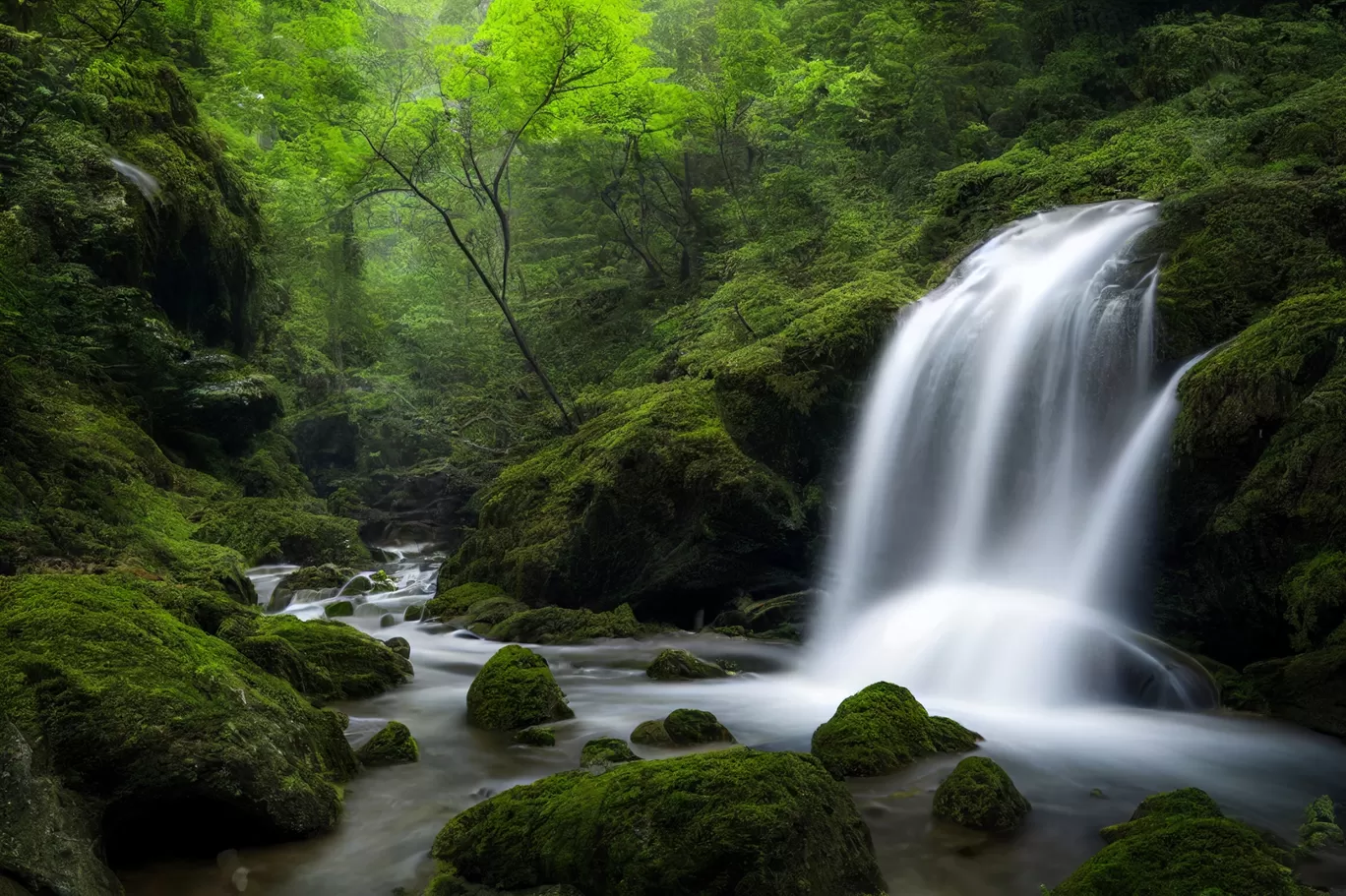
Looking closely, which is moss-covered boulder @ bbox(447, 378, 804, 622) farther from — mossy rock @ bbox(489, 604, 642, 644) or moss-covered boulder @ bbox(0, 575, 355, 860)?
moss-covered boulder @ bbox(0, 575, 355, 860)

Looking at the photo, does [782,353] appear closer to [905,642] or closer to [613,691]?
[905,642]

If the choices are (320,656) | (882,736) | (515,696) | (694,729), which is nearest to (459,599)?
(320,656)

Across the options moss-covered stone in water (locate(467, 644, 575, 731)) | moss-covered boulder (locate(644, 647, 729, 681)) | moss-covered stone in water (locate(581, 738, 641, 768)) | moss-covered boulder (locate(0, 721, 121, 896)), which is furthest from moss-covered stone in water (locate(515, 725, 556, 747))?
moss-covered boulder (locate(0, 721, 121, 896))

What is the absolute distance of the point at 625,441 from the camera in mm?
12227

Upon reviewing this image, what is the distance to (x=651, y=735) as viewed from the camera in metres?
6.15

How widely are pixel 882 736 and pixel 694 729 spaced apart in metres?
1.30

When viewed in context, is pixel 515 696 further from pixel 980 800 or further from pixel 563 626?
pixel 563 626

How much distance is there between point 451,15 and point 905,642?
110 ft

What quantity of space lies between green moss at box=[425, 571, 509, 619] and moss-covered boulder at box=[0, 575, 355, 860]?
7645mm

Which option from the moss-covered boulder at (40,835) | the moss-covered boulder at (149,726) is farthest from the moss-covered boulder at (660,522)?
the moss-covered boulder at (40,835)

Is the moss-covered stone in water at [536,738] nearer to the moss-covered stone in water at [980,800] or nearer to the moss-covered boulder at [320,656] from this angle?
the moss-covered boulder at [320,656]

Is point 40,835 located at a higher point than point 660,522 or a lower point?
higher

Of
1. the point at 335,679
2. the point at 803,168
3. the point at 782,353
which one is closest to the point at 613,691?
the point at 335,679

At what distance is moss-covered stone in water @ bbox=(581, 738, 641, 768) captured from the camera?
17.6 feet
